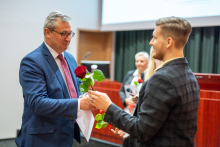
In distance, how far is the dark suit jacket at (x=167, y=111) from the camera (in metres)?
1.00

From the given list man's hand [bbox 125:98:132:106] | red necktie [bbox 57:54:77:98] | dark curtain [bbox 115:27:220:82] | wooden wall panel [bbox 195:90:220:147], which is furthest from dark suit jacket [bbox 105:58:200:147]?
dark curtain [bbox 115:27:220:82]

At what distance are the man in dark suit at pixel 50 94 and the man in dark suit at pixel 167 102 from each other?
42 centimetres

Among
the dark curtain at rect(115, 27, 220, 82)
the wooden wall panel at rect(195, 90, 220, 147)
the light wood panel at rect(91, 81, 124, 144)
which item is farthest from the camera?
the dark curtain at rect(115, 27, 220, 82)

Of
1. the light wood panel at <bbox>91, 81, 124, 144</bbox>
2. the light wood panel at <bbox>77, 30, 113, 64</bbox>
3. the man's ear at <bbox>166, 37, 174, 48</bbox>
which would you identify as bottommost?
the light wood panel at <bbox>91, 81, 124, 144</bbox>

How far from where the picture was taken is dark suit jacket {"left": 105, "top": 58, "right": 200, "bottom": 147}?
1.00m

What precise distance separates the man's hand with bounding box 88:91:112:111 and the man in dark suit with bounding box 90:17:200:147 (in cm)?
5

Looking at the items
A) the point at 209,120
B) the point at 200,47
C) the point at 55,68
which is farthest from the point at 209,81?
the point at 200,47

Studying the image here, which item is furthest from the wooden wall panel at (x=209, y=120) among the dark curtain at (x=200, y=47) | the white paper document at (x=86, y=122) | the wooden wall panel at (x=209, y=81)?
the dark curtain at (x=200, y=47)

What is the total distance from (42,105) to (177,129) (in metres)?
0.84

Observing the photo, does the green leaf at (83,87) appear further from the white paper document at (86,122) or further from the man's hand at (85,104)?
the white paper document at (86,122)

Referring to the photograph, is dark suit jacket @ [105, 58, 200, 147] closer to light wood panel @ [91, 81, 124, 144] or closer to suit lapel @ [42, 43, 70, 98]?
suit lapel @ [42, 43, 70, 98]

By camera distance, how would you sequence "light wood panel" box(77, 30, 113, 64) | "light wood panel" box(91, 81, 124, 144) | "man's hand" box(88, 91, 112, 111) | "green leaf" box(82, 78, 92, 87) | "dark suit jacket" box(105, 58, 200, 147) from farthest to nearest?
"light wood panel" box(77, 30, 113, 64) → "light wood panel" box(91, 81, 124, 144) → "green leaf" box(82, 78, 92, 87) → "man's hand" box(88, 91, 112, 111) → "dark suit jacket" box(105, 58, 200, 147)

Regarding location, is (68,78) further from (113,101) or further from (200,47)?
(200,47)

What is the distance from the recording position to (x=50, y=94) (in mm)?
1431
